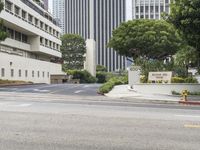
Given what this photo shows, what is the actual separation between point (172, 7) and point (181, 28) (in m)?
1.37

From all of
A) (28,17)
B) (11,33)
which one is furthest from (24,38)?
(11,33)

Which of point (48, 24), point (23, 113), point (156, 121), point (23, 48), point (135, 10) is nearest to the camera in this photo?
point (156, 121)

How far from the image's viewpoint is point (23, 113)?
16.1m

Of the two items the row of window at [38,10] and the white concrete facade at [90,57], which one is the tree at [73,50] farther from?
the row of window at [38,10]

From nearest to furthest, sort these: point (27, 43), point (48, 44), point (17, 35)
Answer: point (17, 35), point (27, 43), point (48, 44)

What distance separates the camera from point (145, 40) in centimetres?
7162

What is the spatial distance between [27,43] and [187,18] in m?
55.3

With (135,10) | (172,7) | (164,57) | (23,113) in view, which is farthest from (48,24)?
(23,113)

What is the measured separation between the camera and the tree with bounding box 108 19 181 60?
71.2m

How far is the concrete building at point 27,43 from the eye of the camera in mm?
63406

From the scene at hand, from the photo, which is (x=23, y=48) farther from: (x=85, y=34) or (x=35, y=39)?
(x=85, y=34)

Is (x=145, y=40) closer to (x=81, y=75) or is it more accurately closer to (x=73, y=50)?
(x=81, y=75)

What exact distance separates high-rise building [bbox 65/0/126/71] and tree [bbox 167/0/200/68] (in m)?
117

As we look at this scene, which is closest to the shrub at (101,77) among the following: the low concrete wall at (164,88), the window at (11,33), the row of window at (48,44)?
the row of window at (48,44)
